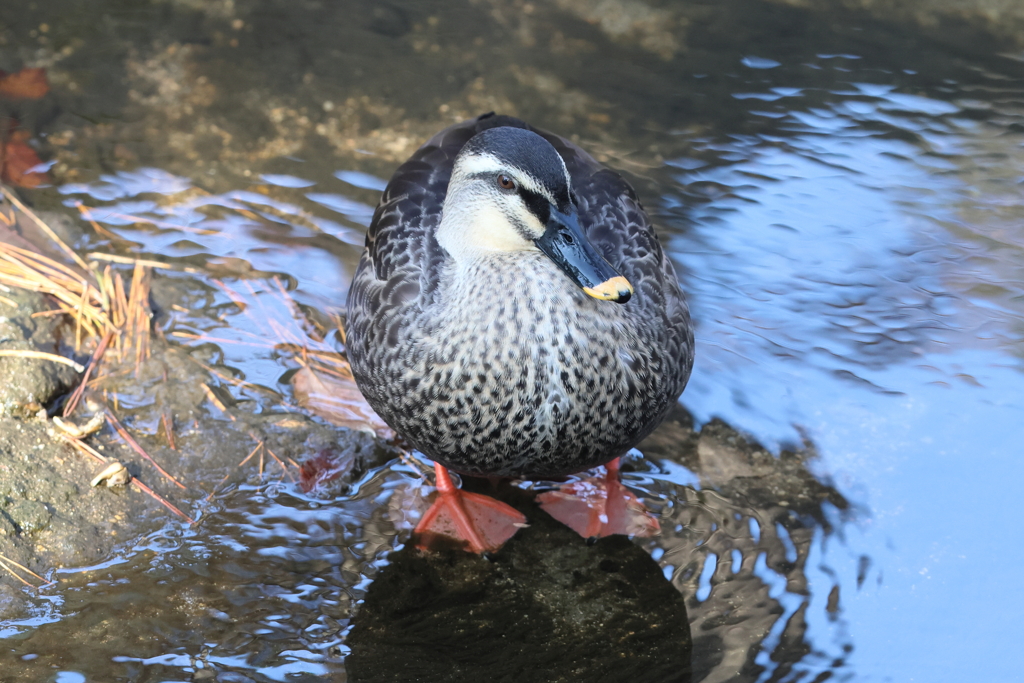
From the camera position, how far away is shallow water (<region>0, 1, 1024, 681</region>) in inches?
129

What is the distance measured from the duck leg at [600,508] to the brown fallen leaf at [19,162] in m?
3.47

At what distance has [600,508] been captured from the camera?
148 inches

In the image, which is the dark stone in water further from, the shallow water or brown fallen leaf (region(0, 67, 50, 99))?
brown fallen leaf (region(0, 67, 50, 99))

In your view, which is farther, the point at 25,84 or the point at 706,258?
the point at 25,84

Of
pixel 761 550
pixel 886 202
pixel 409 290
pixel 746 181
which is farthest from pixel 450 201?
pixel 886 202

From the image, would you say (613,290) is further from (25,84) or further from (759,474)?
(25,84)

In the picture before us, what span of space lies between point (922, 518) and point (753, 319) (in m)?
1.36

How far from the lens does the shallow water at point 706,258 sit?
3266mm

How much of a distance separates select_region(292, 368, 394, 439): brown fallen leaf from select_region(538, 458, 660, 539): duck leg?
817mm

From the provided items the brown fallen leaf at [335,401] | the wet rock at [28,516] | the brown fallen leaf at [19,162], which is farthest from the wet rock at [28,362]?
the brown fallen leaf at [19,162]

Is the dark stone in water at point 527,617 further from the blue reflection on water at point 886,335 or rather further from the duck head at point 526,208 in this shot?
the duck head at point 526,208

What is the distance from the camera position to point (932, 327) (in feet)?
15.1

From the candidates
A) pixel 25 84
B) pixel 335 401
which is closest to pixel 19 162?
pixel 25 84

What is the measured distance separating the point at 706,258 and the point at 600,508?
1.88 m
